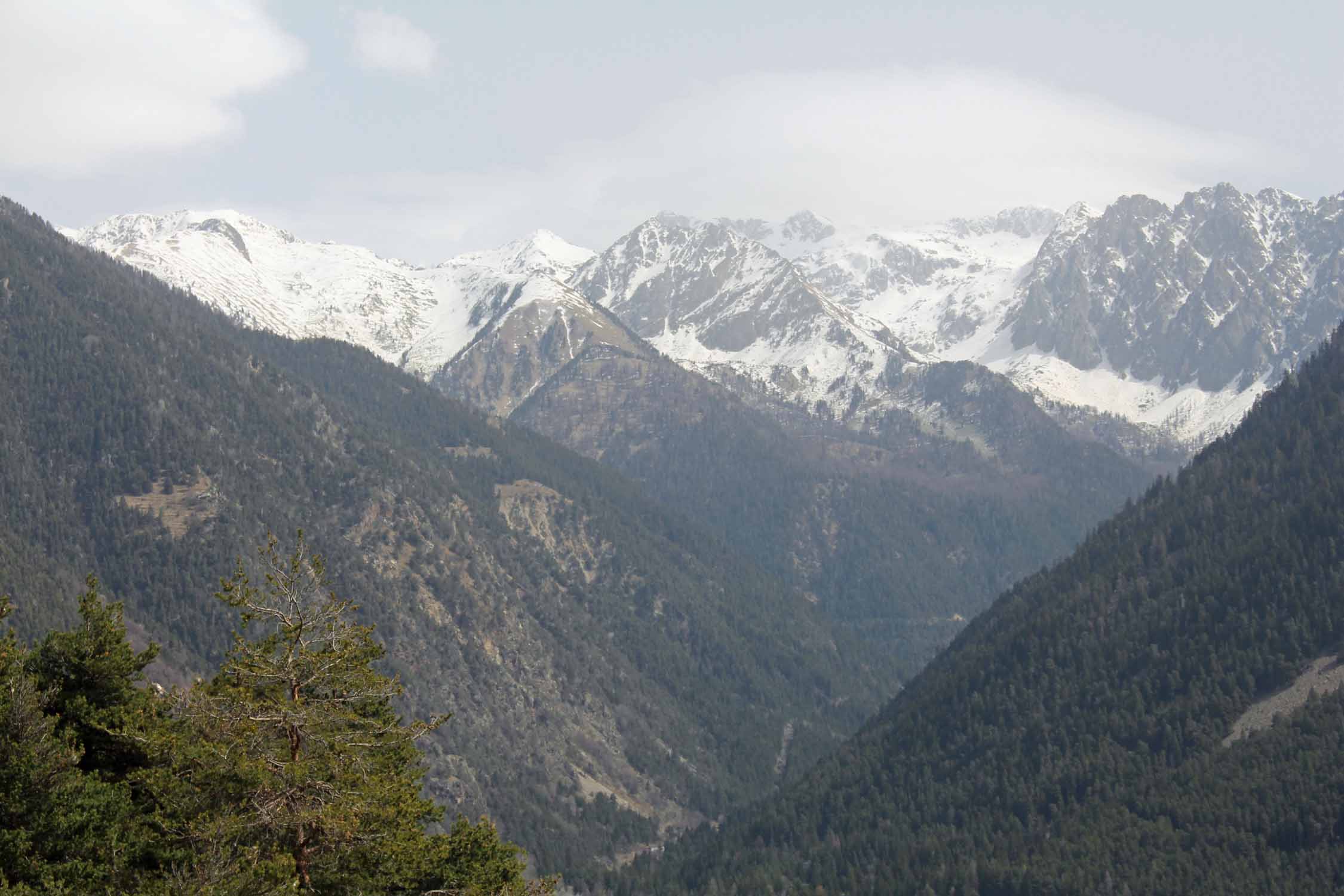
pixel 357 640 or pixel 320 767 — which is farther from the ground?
pixel 357 640

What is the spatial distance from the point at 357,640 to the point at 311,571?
4.40m

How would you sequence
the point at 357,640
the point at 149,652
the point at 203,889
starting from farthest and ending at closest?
1. the point at 149,652
2. the point at 357,640
3. the point at 203,889

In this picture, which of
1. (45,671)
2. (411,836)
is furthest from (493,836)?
(45,671)

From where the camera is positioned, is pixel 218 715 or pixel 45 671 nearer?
pixel 218 715

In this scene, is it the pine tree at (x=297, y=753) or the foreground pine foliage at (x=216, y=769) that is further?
the pine tree at (x=297, y=753)

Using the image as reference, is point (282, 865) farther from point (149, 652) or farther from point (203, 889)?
point (149, 652)

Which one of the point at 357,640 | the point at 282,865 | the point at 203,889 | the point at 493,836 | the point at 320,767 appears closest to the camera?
the point at 203,889

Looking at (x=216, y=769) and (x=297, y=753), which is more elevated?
(x=216, y=769)

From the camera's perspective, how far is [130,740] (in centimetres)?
5891

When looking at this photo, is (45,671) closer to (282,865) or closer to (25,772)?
(25,772)

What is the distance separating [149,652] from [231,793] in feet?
48.6

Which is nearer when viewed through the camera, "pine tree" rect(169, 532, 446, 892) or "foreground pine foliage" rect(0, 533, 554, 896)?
"foreground pine foliage" rect(0, 533, 554, 896)

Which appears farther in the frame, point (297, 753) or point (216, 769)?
point (297, 753)

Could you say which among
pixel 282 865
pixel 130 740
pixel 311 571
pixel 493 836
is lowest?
pixel 493 836
